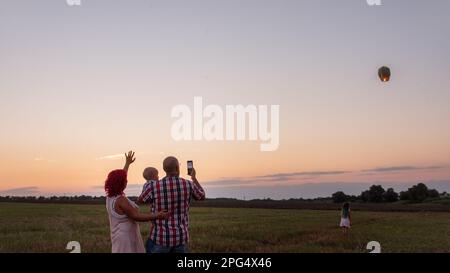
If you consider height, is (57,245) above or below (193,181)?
below

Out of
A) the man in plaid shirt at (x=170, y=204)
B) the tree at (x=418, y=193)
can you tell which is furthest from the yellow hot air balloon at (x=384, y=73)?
the tree at (x=418, y=193)

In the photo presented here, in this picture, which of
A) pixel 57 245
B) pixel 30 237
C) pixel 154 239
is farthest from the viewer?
pixel 30 237

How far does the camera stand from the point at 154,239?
6.95m

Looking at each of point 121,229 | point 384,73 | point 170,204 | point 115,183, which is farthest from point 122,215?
point 384,73

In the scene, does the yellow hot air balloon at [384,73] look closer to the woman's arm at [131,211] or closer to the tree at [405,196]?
the woman's arm at [131,211]

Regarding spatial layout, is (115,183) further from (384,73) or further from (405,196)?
(405,196)

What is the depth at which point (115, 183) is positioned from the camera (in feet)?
22.7

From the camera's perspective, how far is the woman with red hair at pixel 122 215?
692 cm

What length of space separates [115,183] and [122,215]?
43 centimetres

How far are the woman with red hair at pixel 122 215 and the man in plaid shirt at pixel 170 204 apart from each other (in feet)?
0.50
